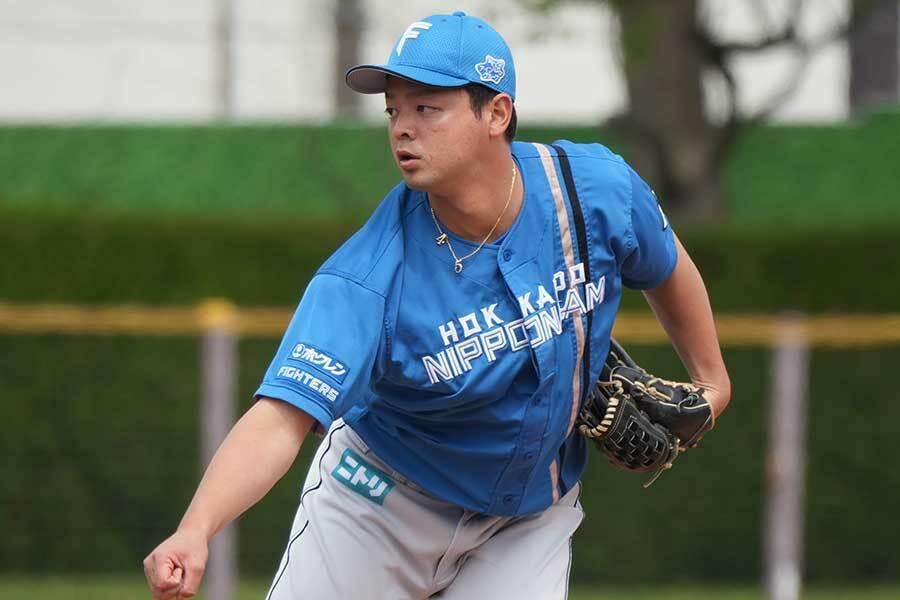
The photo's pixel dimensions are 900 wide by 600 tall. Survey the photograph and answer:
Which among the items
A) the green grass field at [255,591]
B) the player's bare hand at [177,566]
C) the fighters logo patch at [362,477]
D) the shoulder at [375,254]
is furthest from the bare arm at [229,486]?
the green grass field at [255,591]

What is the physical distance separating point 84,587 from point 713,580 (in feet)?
11.4

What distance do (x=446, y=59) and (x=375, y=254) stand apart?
494 millimetres

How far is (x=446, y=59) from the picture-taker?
3.63 metres

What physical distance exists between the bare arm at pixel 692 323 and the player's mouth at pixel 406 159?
0.90 m

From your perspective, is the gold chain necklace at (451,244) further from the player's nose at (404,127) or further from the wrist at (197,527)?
the wrist at (197,527)

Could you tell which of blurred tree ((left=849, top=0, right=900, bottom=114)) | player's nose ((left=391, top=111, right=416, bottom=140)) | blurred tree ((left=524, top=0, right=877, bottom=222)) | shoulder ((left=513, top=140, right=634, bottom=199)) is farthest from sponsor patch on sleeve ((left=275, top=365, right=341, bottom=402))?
blurred tree ((left=849, top=0, right=900, bottom=114))

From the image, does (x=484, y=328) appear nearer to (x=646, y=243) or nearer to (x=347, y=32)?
(x=646, y=243)

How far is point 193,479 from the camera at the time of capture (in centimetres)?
830

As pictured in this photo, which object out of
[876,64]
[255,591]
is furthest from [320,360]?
[876,64]

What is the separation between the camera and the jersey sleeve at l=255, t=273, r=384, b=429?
3.38 m

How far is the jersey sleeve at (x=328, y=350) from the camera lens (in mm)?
3379

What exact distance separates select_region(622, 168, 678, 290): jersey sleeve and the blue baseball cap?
18.1 inches

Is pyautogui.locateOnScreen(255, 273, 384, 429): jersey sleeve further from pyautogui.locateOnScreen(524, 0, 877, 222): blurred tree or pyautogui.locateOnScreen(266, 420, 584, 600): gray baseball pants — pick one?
pyautogui.locateOnScreen(524, 0, 877, 222): blurred tree

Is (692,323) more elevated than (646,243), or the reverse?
(646,243)
